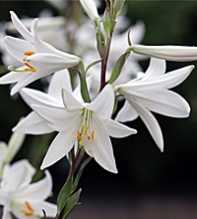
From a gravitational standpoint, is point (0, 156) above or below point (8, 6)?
above

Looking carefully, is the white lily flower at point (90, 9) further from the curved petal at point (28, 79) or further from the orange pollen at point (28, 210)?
the orange pollen at point (28, 210)

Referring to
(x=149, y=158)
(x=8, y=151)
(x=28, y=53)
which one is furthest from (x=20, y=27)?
(x=149, y=158)

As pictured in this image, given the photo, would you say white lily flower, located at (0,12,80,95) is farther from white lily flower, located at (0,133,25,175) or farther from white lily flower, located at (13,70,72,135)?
white lily flower, located at (0,133,25,175)

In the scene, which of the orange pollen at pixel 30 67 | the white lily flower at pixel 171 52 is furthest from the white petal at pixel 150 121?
the orange pollen at pixel 30 67

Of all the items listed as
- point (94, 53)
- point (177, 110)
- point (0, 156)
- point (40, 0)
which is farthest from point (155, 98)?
point (40, 0)

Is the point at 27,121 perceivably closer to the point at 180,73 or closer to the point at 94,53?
the point at 180,73

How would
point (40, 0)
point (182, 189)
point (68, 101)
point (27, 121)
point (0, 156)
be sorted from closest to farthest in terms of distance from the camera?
point (68, 101) < point (27, 121) < point (0, 156) < point (40, 0) < point (182, 189)

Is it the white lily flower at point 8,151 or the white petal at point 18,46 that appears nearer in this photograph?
the white petal at point 18,46

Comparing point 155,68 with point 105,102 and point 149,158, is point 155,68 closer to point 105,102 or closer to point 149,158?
point 105,102
